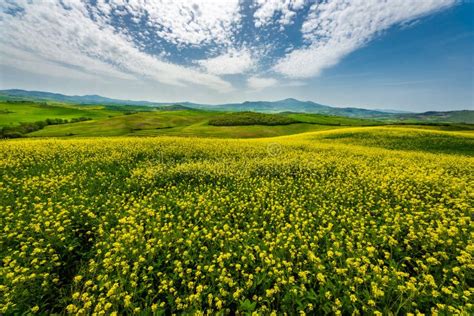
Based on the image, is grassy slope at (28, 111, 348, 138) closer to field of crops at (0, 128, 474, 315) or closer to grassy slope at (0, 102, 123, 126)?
grassy slope at (0, 102, 123, 126)

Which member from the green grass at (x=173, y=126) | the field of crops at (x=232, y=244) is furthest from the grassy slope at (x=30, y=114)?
the field of crops at (x=232, y=244)

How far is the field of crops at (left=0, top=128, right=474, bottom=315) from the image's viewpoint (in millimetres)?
4445

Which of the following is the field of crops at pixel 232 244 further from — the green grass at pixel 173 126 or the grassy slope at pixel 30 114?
the grassy slope at pixel 30 114

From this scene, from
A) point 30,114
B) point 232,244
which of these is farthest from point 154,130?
point 30,114

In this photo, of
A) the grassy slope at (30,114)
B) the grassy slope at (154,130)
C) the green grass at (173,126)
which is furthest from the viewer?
the grassy slope at (30,114)

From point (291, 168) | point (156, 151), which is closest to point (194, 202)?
point (291, 168)

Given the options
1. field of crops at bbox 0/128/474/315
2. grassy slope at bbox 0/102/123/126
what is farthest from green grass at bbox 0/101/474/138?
field of crops at bbox 0/128/474/315

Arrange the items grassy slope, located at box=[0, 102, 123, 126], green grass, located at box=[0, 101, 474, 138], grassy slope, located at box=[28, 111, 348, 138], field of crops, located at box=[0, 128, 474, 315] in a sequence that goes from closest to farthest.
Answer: field of crops, located at box=[0, 128, 474, 315] < grassy slope, located at box=[28, 111, 348, 138] < green grass, located at box=[0, 101, 474, 138] < grassy slope, located at box=[0, 102, 123, 126]

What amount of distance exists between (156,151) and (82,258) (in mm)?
13138

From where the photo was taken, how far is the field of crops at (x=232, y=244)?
14.6 feet

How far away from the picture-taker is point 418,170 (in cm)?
1300

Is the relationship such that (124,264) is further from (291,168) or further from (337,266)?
(291,168)

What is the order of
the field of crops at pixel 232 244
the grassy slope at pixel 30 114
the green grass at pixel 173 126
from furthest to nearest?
the grassy slope at pixel 30 114, the green grass at pixel 173 126, the field of crops at pixel 232 244

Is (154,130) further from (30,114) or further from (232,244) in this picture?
(30,114)
